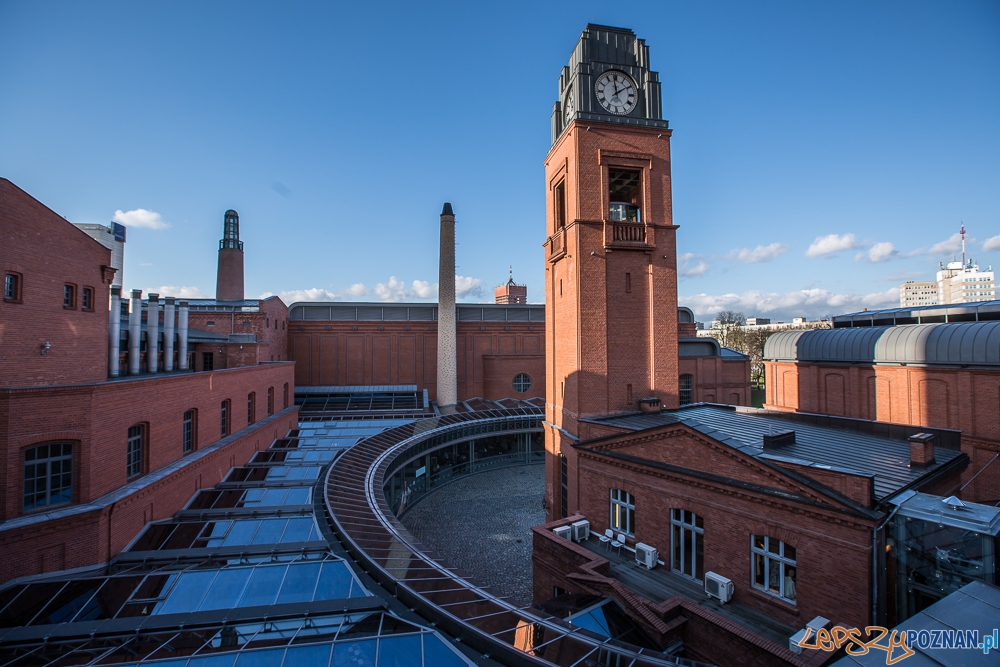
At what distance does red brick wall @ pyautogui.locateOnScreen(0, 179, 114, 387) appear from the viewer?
1210cm

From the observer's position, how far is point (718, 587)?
449 inches

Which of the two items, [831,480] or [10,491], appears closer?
[831,480]

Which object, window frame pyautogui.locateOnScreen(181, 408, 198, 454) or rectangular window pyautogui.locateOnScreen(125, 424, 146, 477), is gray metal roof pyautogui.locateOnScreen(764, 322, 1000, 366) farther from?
rectangular window pyautogui.locateOnScreen(125, 424, 146, 477)

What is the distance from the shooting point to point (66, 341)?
13.7 meters

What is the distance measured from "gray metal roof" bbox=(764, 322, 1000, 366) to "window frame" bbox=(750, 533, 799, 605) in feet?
39.7

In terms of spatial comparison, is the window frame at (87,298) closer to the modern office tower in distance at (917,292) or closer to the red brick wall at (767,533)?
the red brick wall at (767,533)

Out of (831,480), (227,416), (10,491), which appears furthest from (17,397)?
(831,480)

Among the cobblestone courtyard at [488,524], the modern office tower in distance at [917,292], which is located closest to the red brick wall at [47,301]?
the cobblestone courtyard at [488,524]

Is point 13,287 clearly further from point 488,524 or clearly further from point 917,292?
point 917,292

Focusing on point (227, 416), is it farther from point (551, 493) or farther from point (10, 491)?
point (551, 493)

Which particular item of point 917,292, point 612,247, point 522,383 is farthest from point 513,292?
point 917,292

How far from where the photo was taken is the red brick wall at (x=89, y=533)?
11.1 metres

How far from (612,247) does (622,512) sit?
9708 millimetres

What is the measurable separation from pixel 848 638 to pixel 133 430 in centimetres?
1915
